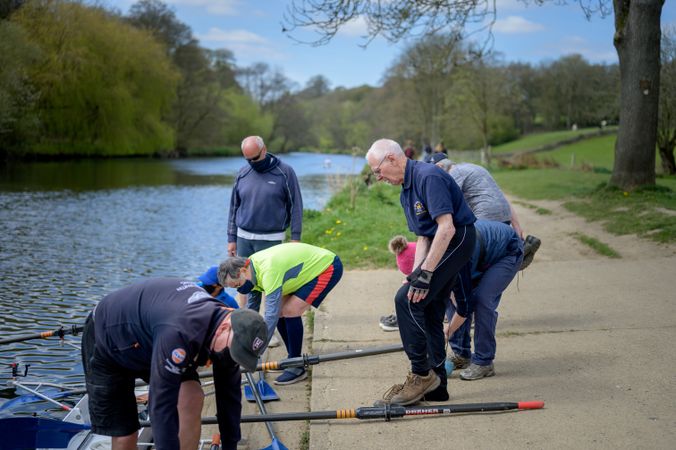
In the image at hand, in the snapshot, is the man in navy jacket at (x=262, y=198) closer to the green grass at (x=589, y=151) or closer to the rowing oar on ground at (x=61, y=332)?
the rowing oar on ground at (x=61, y=332)

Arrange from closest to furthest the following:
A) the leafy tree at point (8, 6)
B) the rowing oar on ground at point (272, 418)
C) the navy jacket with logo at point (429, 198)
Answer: the rowing oar on ground at point (272, 418), the navy jacket with logo at point (429, 198), the leafy tree at point (8, 6)

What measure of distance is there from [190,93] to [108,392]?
71215 millimetres

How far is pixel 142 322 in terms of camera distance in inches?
153

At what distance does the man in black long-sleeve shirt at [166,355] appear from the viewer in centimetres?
365

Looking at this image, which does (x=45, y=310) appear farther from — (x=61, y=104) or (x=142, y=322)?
(x=61, y=104)

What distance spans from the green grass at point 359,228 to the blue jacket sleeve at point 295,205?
3.63 metres

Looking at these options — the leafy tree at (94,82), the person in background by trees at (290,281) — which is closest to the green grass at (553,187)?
the person in background by trees at (290,281)

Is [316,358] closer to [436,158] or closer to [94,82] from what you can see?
[436,158]

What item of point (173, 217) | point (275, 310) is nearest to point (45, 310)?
point (275, 310)

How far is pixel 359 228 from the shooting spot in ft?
48.0

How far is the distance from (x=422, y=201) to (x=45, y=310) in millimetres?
6657

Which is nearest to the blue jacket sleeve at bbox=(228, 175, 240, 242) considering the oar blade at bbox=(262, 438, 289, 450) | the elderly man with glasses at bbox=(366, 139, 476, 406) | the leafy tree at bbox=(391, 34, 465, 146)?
the elderly man with glasses at bbox=(366, 139, 476, 406)

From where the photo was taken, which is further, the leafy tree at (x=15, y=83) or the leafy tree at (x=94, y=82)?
the leafy tree at (x=94, y=82)

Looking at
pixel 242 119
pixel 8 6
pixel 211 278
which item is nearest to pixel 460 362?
pixel 211 278
